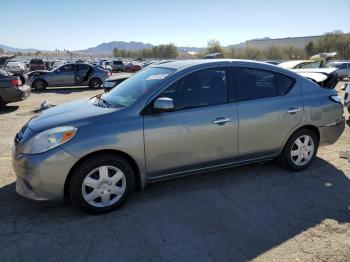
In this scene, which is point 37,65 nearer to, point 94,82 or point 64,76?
point 64,76

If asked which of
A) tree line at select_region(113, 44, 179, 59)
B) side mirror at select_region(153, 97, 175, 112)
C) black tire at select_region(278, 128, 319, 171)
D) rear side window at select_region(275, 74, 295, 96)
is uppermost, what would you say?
tree line at select_region(113, 44, 179, 59)

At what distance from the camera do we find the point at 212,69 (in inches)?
173

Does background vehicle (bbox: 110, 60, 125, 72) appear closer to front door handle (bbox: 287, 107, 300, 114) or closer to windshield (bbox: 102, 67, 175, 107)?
windshield (bbox: 102, 67, 175, 107)

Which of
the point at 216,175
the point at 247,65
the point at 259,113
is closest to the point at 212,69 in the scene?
the point at 247,65

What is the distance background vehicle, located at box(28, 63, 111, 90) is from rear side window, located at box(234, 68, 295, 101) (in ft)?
50.4

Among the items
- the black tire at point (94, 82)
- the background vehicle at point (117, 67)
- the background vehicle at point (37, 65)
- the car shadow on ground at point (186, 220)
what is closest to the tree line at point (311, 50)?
the background vehicle at point (117, 67)

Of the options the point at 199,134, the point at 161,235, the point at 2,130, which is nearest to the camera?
the point at 161,235

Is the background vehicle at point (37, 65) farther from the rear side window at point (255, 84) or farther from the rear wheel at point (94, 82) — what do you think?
the rear side window at point (255, 84)

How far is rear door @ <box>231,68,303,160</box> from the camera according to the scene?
4.48 metres

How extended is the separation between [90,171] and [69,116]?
743mm

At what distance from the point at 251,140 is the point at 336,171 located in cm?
161

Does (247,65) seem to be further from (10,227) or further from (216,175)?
(10,227)

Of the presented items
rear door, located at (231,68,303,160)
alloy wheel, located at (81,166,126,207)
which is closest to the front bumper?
alloy wheel, located at (81,166,126,207)

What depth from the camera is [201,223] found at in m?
3.66
